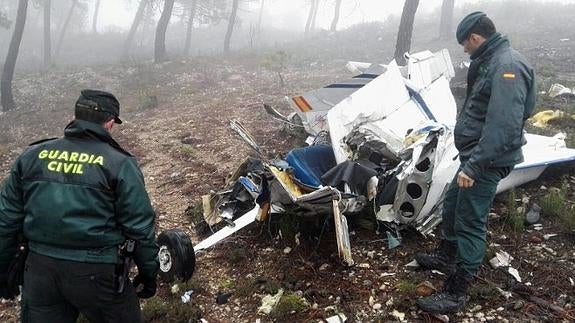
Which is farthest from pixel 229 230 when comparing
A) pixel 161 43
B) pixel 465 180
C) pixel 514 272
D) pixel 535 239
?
pixel 161 43

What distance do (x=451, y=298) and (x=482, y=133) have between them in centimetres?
125

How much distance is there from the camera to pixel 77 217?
2.35 meters

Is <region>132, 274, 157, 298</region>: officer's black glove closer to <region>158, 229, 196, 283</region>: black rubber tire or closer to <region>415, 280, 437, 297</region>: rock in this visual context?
<region>158, 229, 196, 283</region>: black rubber tire

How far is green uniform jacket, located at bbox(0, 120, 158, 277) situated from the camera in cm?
236

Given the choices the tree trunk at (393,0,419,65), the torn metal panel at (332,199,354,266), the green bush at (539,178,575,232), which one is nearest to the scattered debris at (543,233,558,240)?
the green bush at (539,178,575,232)

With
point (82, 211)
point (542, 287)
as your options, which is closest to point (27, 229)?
point (82, 211)

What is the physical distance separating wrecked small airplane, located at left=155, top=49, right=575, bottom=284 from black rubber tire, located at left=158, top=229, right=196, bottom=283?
0.02 metres

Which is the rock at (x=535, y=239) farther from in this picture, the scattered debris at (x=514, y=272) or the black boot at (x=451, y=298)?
the black boot at (x=451, y=298)

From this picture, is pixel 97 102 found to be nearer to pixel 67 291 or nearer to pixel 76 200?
pixel 76 200

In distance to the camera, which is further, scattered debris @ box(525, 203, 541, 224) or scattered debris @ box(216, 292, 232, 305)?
scattered debris @ box(525, 203, 541, 224)

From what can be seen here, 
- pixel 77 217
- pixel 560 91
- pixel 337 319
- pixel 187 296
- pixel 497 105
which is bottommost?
→ pixel 187 296

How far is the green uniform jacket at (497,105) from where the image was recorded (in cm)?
292

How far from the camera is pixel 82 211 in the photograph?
92.9 inches

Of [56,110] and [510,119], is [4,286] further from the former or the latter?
[56,110]
